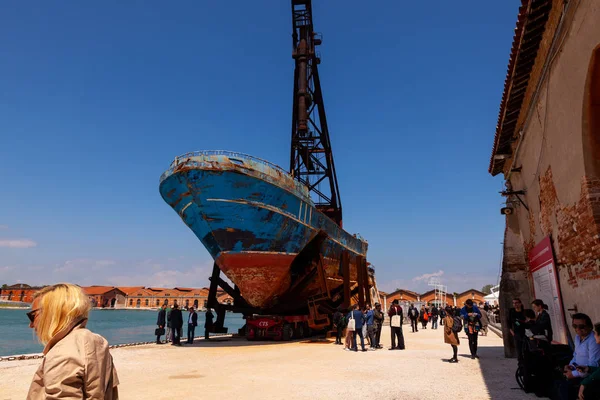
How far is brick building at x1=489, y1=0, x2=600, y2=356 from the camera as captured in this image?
4.68 meters

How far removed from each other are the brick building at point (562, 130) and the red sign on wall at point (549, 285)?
9 centimetres

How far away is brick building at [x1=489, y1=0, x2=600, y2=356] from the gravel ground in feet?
6.72

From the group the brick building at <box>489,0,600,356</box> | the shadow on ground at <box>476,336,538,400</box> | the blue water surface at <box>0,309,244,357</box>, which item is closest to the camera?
the brick building at <box>489,0,600,356</box>

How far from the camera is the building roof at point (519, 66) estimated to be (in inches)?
220

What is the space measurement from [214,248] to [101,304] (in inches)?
4622

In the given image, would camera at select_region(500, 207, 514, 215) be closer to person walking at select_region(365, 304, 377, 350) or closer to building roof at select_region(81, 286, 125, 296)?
person walking at select_region(365, 304, 377, 350)

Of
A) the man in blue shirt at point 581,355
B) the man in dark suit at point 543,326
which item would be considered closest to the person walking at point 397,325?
the man in dark suit at point 543,326

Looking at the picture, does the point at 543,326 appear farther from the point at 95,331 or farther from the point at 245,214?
the point at 95,331

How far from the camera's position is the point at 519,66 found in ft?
22.3

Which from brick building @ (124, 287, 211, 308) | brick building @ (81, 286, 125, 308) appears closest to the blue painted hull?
brick building @ (124, 287, 211, 308)

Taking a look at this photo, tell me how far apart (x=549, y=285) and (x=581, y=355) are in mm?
3270

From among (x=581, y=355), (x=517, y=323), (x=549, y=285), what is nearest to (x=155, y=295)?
(x=517, y=323)

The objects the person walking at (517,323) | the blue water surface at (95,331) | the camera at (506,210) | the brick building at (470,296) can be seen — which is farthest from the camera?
the brick building at (470,296)

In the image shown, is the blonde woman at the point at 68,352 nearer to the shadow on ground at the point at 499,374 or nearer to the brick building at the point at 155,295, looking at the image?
the shadow on ground at the point at 499,374
